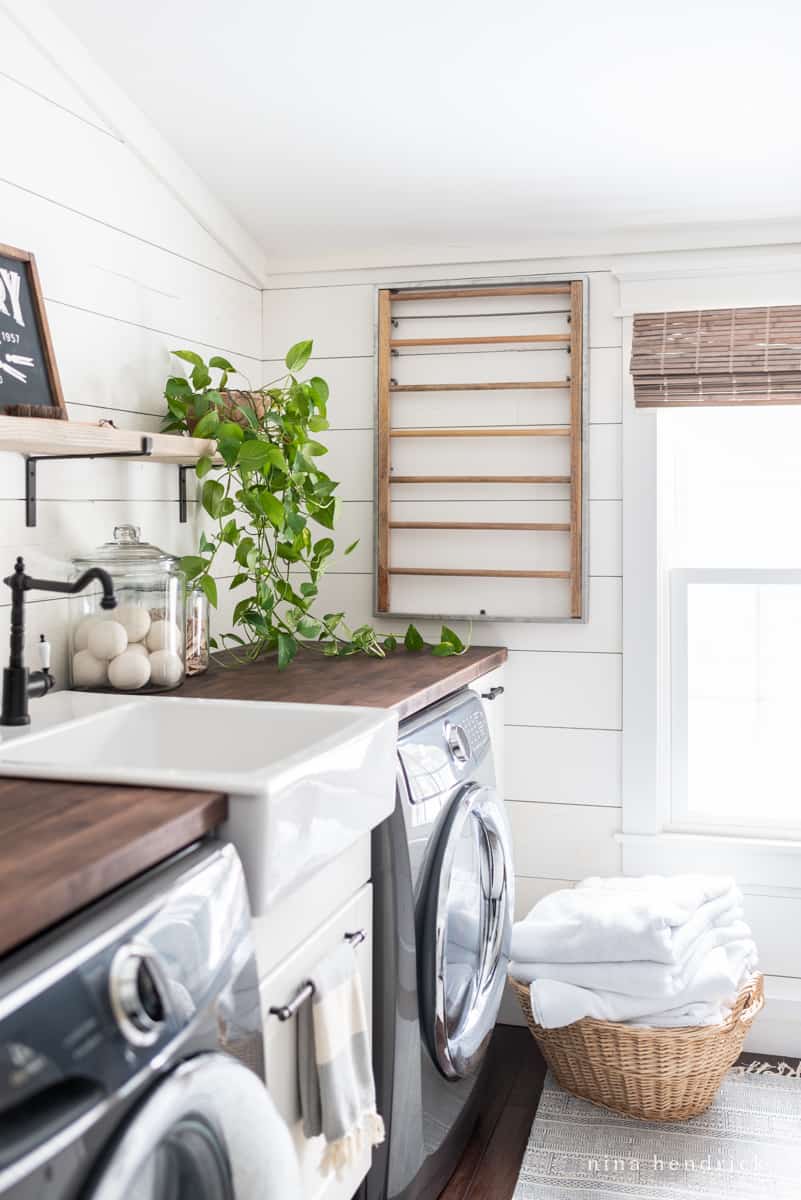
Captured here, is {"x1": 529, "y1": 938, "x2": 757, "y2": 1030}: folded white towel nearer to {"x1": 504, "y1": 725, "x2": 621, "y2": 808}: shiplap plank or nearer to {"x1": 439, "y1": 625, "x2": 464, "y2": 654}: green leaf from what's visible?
{"x1": 504, "y1": 725, "x2": 621, "y2": 808}: shiplap plank

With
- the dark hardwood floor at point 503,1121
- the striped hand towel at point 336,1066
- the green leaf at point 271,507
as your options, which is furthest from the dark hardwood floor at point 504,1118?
the green leaf at point 271,507

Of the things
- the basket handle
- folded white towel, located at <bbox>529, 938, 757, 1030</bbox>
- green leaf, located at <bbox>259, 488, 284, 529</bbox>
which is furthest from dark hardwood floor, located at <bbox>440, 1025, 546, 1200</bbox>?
green leaf, located at <bbox>259, 488, 284, 529</bbox>

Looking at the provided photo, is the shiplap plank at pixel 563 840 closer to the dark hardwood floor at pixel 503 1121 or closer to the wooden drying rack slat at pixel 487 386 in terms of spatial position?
the dark hardwood floor at pixel 503 1121

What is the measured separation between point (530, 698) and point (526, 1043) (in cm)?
91

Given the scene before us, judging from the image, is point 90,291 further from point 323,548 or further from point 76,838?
point 76,838

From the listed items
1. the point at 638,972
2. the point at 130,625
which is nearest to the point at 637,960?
the point at 638,972

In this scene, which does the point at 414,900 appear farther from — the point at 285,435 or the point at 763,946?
→ the point at 763,946

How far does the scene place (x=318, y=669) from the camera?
246 centimetres

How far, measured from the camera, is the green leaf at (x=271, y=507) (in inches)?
95.0

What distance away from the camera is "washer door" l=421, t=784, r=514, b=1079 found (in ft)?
6.37

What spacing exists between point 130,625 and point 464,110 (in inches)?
52.1

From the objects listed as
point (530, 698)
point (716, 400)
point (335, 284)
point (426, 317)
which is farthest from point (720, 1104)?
point (335, 284)

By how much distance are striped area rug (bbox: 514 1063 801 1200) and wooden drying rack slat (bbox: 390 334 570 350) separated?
6.18ft

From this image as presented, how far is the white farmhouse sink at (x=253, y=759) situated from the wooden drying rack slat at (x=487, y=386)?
134cm
